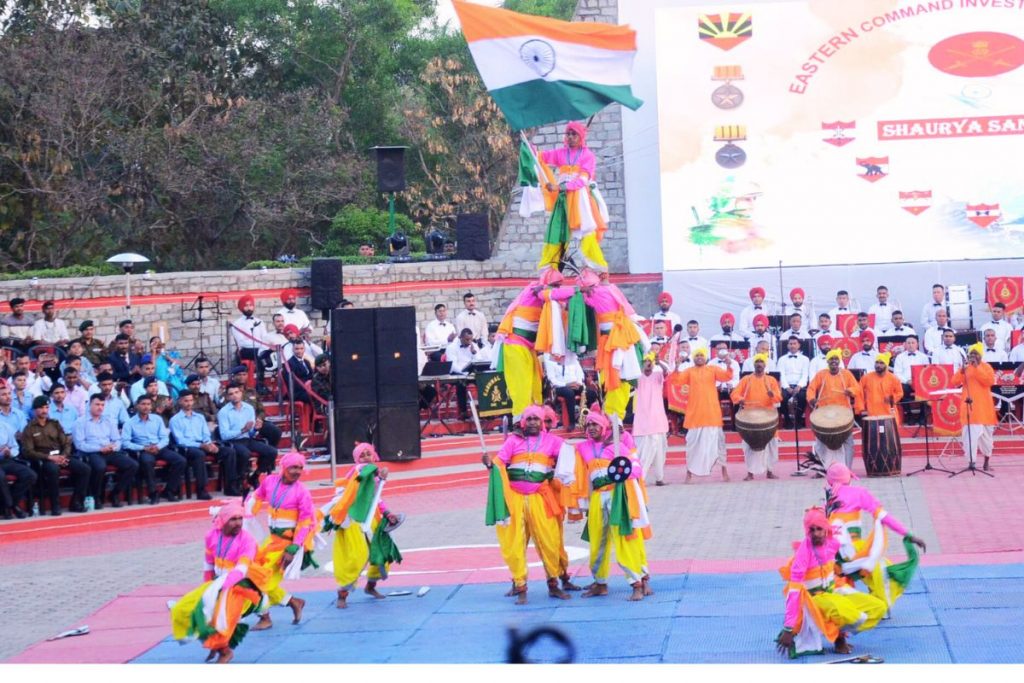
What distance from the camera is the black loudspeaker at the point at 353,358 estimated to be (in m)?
20.3

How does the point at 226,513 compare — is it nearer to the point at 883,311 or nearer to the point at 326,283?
the point at 326,283

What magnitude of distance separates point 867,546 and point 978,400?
897cm

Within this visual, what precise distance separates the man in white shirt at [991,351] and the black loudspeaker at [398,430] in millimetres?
7809

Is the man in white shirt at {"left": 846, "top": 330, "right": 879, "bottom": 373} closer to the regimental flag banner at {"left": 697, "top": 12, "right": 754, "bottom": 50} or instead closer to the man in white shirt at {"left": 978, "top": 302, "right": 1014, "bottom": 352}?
the man in white shirt at {"left": 978, "top": 302, "right": 1014, "bottom": 352}

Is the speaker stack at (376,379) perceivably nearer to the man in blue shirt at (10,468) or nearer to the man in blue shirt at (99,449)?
the man in blue shirt at (99,449)

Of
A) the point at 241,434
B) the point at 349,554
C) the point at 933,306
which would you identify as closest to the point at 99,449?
the point at 241,434

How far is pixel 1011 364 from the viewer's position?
21391mm

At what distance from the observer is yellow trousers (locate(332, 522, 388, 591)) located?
13711 mm

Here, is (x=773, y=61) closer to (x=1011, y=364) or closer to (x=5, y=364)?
(x=1011, y=364)

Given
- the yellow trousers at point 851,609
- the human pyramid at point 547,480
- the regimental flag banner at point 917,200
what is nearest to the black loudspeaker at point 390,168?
the regimental flag banner at point 917,200

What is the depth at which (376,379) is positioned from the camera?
803 inches

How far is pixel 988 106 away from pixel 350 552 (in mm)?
15616

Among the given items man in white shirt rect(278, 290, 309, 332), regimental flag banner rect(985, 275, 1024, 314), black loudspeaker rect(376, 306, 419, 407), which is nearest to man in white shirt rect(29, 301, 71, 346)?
man in white shirt rect(278, 290, 309, 332)

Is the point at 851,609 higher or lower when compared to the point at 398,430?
lower
